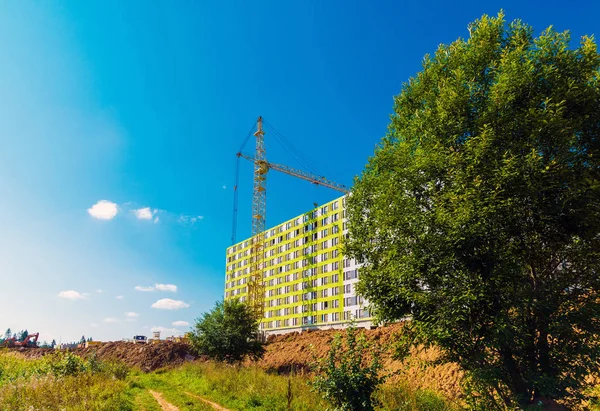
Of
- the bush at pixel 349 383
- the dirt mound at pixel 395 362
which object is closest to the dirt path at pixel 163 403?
the dirt mound at pixel 395 362

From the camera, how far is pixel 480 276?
1204cm

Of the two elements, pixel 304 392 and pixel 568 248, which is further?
pixel 304 392

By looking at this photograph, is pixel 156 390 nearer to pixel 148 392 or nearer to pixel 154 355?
pixel 148 392

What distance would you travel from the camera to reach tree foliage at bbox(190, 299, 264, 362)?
36.7 meters

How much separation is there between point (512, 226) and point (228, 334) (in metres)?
30.1

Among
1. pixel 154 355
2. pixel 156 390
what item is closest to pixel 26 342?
pixel 154 355

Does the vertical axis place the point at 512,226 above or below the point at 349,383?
above

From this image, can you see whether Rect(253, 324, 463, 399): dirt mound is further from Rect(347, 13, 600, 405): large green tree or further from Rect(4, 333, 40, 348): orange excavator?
Rect(4, 333, 40, 348): orange excavator

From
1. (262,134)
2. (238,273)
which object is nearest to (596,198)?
(262,134)

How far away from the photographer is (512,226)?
12.5 m

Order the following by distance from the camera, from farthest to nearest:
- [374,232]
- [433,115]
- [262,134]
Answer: [262,134] < [374,232] < [433,115]

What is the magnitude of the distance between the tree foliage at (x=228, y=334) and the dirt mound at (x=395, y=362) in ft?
11.5

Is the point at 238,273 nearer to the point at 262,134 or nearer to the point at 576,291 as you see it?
the point at 262,134

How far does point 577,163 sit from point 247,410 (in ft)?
55.8
